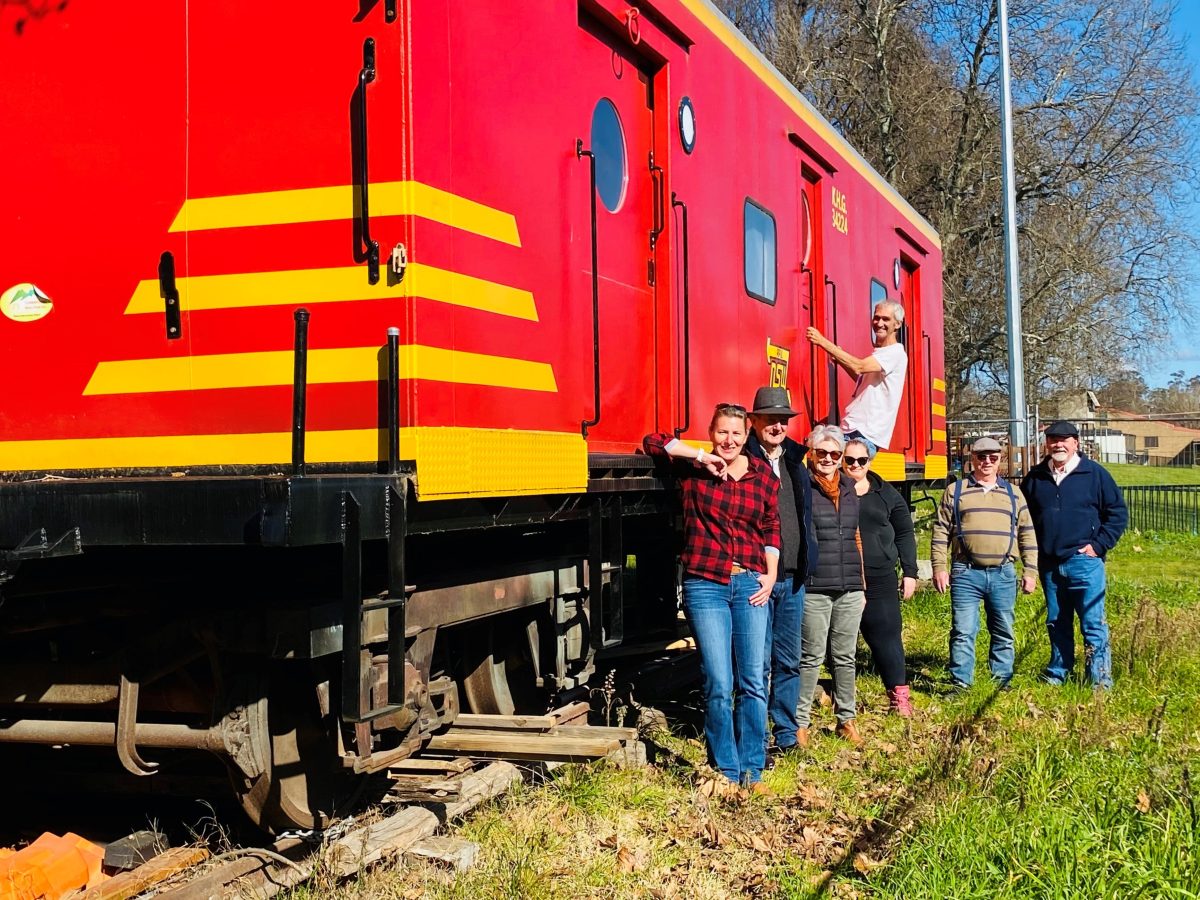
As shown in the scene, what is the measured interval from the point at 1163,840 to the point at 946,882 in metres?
0.86

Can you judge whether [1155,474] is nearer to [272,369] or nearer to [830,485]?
[830,485]

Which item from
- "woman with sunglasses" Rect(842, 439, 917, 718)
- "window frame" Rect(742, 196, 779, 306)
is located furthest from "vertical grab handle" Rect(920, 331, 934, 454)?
"woman with sunglasses" Rect(842, 439, 917, 718)

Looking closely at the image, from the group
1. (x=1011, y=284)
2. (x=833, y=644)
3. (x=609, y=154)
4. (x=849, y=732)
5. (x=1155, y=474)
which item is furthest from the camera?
(x=1155, y=474)

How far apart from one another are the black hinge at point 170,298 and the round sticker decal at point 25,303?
0.46m

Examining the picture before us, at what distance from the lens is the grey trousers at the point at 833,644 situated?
6.27m

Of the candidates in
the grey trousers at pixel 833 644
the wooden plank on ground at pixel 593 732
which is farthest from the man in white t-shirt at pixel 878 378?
the wooden plank on ground at pixel 593 732

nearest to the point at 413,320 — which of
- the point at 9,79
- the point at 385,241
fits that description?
the point at 385,241

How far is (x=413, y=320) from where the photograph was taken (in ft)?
12.2

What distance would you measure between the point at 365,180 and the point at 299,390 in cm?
72

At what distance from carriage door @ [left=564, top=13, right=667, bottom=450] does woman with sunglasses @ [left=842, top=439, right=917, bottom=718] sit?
5.81 ft

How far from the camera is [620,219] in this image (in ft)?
17.4

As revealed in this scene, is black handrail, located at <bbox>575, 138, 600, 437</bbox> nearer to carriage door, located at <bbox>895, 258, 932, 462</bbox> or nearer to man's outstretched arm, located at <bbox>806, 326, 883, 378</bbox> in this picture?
man's outstretched arm, located at <bbox>806, 326, 883, 378</bbox>

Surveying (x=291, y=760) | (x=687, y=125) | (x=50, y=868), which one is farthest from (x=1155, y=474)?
(x=50, y=868)

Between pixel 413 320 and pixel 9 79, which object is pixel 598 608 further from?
pixel 9 79
